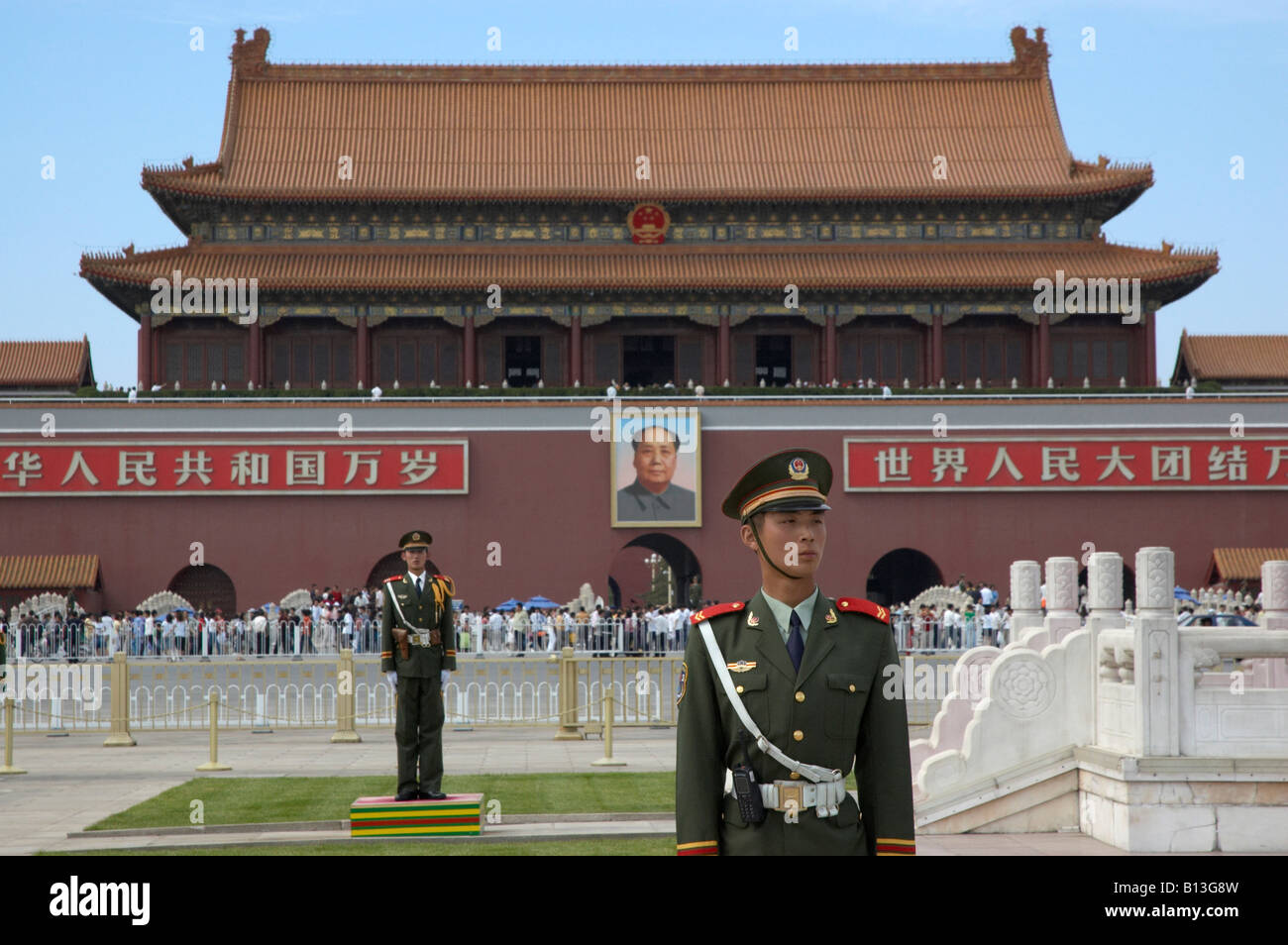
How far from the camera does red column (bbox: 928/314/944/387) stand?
31572mm

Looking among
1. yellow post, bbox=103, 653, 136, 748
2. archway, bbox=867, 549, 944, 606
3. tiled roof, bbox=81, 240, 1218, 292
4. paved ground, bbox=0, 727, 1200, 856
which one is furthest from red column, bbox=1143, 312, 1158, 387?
yellow post, bbox=103, 653, 136, 748

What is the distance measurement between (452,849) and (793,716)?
17.6ft

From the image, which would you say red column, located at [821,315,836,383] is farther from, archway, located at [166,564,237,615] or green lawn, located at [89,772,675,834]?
green lawn, located at [89,772,675,834]

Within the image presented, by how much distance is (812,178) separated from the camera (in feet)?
109

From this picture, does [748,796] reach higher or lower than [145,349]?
lower


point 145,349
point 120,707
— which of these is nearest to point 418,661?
point 120,707

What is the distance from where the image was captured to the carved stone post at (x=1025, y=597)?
484 inches

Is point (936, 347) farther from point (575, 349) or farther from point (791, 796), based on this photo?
point (791, 796)

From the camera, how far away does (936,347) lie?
31.8 metres

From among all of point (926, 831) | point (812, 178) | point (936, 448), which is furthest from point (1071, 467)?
point (926, 831)

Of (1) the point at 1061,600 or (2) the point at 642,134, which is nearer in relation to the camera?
(1) the point at 1061,600

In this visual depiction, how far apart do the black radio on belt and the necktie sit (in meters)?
0.35
